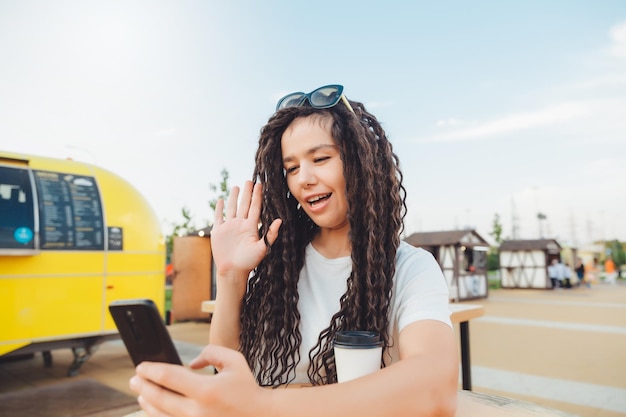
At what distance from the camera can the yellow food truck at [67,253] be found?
404cm

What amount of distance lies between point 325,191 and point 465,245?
→ 1536 cm

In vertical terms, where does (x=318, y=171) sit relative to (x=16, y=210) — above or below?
below

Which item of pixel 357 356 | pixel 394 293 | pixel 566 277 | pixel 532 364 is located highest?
pixel 394 293

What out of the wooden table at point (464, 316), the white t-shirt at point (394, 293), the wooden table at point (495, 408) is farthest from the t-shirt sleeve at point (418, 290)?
the wooden table at point (464, 316)

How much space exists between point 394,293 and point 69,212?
13.0ft

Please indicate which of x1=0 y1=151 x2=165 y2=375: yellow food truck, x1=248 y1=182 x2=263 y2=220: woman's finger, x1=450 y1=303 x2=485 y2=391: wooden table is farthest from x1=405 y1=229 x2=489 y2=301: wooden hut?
x1=248 y1=182 x2=263 y2=220: woman's finger

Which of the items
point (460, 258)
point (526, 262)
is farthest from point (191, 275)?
point (526, 262)

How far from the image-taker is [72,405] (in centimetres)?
403

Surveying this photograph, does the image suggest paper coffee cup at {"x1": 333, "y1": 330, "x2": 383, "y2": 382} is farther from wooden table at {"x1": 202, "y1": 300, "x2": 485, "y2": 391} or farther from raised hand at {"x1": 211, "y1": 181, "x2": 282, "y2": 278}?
wooden table at {"x1": 202, "y1": 300, "x2": 485, "y2": 391}

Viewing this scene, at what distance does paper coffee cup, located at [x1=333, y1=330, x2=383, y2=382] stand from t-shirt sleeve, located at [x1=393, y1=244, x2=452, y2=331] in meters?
0.16

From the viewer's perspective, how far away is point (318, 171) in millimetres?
1472

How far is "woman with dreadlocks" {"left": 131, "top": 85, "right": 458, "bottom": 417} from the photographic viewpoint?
55.3 inches

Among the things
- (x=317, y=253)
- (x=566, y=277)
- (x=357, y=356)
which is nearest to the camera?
(x=357, y=356)

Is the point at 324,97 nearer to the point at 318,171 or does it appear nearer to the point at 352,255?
the point at 318,171
